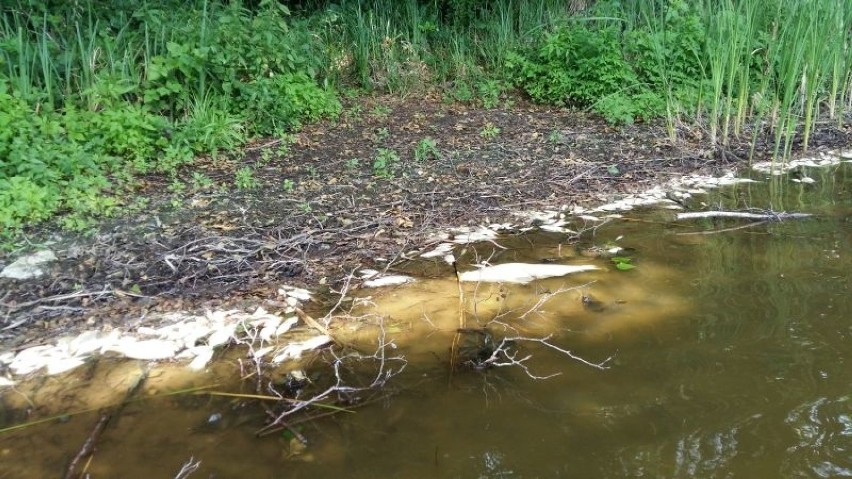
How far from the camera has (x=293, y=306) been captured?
118 inches

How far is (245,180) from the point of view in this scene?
458cm

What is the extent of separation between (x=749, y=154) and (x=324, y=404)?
14.8ft

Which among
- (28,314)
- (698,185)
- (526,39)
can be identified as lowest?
(698,185)

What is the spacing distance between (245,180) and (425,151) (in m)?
1.51

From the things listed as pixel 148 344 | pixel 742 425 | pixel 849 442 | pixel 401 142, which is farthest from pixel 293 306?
pixel 401 142

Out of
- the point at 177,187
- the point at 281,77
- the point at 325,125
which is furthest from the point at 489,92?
the point at 177,187

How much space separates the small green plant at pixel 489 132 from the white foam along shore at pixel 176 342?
3.44 metres

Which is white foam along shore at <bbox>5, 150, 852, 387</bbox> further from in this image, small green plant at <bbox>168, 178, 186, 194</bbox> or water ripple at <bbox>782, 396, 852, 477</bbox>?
small green plant at <bbox>168, 178, 186, 194</bbox>

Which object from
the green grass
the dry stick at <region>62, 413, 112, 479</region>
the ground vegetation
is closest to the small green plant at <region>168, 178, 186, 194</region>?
the ground vegetation

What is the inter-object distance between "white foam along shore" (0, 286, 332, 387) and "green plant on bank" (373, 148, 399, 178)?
83.3 inches

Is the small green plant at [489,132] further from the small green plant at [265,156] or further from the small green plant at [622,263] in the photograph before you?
the small green plant at [622,263]

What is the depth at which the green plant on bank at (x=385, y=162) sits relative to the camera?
488 cm

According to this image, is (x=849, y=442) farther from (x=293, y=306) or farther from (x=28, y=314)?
(x=28, y=314)

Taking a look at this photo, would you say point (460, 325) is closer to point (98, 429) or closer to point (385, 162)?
point (98, 429)
